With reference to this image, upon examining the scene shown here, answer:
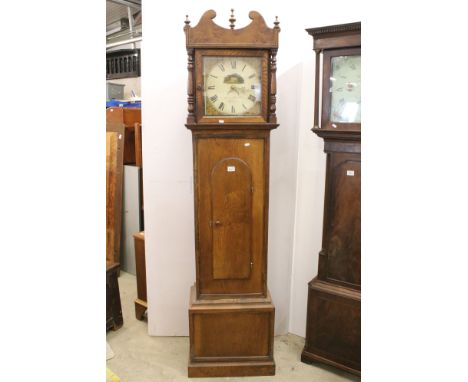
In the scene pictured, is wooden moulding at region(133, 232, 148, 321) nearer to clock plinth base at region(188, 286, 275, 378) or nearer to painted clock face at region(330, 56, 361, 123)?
clock plinth base at region(188, 286, 275, 378)

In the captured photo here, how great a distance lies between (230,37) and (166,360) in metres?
1.90

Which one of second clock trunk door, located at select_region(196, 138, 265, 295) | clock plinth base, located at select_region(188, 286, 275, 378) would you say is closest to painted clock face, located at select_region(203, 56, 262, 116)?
second clock trunk door, located at select_region(196, 138, 265, 295)

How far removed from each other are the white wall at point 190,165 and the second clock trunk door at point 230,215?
1.21ft

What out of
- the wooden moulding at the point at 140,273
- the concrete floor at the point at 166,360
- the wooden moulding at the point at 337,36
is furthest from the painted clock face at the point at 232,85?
the concrete floor at the point at 166,360

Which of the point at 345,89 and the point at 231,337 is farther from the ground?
the point at 345,89

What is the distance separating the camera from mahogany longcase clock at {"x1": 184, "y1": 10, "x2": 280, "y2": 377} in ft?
5.75

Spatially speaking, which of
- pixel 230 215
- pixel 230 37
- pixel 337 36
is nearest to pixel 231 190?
pixel 230 215

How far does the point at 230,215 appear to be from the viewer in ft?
6.32

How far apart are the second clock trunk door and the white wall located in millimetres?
368

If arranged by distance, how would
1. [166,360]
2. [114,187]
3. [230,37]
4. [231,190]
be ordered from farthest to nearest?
[114,187]
[166,360]
[231,190]
[230,37]

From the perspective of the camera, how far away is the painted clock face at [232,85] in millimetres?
1771

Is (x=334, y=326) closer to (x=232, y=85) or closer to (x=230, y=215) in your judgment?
(x=230, y=215)
